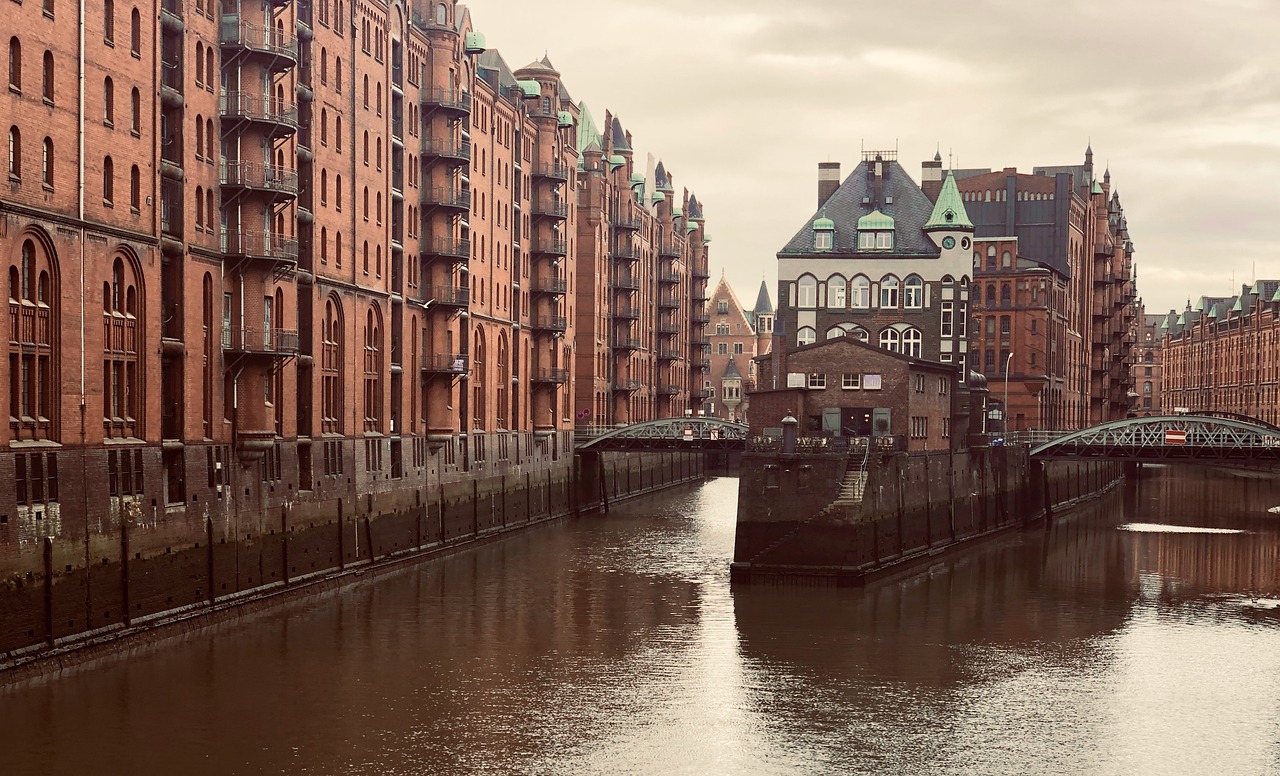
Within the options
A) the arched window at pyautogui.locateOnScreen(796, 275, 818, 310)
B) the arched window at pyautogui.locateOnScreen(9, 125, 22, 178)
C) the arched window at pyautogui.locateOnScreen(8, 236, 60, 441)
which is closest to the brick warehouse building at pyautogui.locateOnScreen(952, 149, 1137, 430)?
the arched window at pyautogui.locateOnScreen(796, 275, 818, 310)

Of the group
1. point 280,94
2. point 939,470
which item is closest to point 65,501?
point 280,94

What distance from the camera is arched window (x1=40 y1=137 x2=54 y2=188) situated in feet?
139

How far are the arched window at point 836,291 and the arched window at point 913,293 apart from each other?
3062mm

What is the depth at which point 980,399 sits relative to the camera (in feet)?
272

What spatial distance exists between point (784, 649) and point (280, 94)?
25.6 meters

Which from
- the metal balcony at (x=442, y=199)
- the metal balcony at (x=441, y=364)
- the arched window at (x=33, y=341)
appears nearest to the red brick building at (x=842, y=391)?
the metal balcony at (x=441, y=364)

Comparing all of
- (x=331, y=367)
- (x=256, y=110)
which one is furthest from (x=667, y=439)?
(x=256, y=110)

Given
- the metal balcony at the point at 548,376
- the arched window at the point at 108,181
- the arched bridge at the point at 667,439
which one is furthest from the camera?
the metal balcony at the point at 548,376

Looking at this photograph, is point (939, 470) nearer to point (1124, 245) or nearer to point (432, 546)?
point (432, 546)

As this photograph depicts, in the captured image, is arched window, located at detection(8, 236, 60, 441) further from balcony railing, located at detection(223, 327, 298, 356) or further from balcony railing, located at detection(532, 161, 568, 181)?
balcony railing, located at detection(532, 161, 568, 181)

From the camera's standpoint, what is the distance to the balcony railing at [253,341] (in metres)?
53.7

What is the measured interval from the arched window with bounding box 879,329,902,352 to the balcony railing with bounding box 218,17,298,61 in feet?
128

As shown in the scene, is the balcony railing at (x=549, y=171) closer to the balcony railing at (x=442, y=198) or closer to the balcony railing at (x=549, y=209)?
the balcony railing at (x=549, y=209)

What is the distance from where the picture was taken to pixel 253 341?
54375mm
